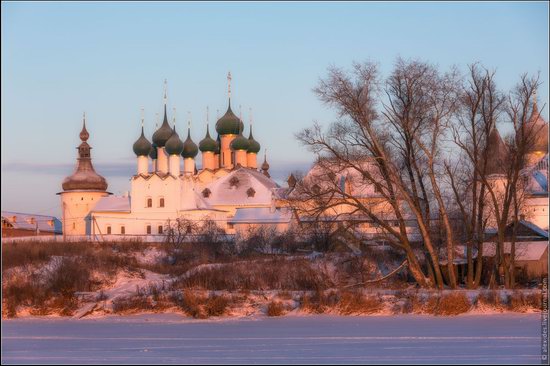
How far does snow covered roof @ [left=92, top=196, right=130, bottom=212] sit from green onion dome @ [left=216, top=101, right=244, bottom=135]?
29.0 feet

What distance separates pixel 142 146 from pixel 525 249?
3785 centimetres

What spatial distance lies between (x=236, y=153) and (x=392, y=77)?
4490cm

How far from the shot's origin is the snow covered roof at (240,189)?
69.2 m

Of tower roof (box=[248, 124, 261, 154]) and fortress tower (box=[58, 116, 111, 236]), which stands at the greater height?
tower roof (box=[248, 124, 261, 154])

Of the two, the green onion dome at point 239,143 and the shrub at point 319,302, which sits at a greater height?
the green onion dome at point 239,143

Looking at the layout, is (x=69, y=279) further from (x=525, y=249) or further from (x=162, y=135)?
(x=162, y=135)

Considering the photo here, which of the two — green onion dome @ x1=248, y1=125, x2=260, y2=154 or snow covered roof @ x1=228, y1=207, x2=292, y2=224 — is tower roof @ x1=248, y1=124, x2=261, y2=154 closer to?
green onion dome @ x1=248, y1=125, x2=260, y2=154

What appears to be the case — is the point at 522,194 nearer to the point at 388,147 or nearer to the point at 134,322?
the point at 388,147

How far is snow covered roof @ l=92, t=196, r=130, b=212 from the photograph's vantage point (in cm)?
7025

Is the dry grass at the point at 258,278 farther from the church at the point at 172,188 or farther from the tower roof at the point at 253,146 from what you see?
the tower roof at the point at 253,146

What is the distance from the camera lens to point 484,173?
3291 centimetres

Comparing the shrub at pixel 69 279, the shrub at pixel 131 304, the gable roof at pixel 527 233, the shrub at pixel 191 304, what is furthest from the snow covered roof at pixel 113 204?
the shrub at pixel 191 304

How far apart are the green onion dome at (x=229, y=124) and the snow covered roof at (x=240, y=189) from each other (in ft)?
15.8

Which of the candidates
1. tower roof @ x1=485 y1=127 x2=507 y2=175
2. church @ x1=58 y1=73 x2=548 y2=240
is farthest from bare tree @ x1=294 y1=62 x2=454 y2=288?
church @ x1=58 y1=73 x2=548 y2=240
